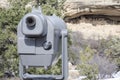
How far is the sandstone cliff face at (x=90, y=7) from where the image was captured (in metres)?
12.1

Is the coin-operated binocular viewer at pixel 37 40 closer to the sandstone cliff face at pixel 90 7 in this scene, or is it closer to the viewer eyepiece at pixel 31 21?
the viewer eyepiece at pixel 31 21

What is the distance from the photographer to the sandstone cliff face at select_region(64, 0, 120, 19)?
12.1 metres

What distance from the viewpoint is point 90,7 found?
12.3 metres

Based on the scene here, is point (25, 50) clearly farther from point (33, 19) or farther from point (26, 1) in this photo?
point (26, 1)

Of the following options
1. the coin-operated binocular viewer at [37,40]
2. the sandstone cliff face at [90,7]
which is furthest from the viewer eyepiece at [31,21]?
the sandstone cliff face at [90,7]

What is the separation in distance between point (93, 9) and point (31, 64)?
10.9 m

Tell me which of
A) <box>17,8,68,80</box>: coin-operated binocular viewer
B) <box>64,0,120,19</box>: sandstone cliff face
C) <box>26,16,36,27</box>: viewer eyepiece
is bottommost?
<box>17,8,68,80</box>: coin-operated binocular viewer

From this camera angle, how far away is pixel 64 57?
1.73m

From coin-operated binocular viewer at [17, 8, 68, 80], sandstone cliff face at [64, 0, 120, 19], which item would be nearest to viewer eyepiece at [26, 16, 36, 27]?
coin-operated binocular viewer at [17, 8, 68, 80]

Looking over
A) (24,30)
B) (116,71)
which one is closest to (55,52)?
(24,30)

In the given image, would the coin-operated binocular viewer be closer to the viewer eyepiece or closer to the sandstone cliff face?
the viewer eyepiece

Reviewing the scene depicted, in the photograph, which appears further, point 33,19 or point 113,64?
point 113,64

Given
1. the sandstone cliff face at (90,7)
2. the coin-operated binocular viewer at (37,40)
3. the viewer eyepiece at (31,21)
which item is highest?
the sandstone cliff face at (90,7)

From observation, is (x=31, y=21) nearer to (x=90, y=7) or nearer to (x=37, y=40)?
(x=37, y=40)
